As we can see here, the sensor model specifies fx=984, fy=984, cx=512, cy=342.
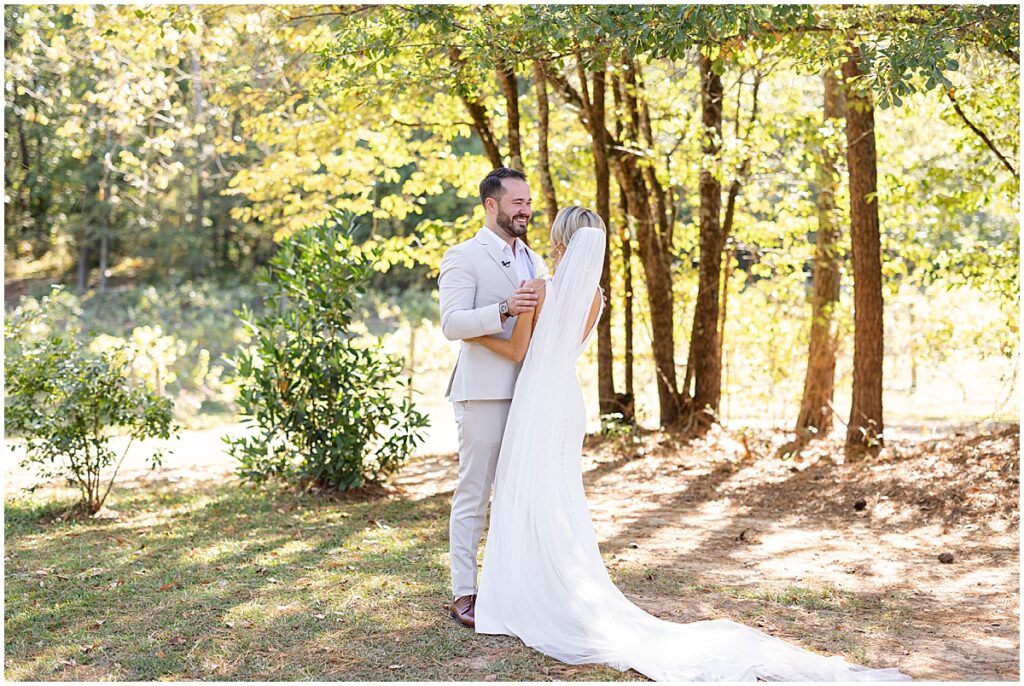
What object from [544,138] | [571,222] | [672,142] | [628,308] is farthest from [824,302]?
[571,222]

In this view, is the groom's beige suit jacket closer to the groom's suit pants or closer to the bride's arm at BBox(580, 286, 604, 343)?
the groom's suit pants

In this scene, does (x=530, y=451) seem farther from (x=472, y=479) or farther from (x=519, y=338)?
(x=519, y=338)

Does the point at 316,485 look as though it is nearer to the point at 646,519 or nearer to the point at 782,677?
the point at 646,519

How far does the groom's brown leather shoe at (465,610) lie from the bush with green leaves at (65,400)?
3316mm

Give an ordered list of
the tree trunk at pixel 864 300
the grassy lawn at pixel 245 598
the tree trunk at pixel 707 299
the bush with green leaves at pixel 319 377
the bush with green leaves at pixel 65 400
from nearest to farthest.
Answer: the grassy lawn at pixel 245 598, the bush with green leaves at pixel 65 400, the bush with green leaves at pixel 319 377, the tree trunk at pixel 864 300, the tree trunk at pixel 707 299

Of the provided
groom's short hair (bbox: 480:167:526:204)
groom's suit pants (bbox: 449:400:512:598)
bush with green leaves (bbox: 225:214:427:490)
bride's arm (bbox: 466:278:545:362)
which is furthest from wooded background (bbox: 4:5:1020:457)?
groom's suit pants (bbox: 449:400:512:598)

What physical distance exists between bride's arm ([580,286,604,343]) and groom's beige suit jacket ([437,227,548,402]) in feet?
1.03

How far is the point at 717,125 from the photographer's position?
33.3ft

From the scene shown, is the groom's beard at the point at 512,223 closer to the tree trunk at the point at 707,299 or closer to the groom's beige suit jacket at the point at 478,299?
the groom's beige suit jacket at the point at 478,299

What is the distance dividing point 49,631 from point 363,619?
4.36 ft

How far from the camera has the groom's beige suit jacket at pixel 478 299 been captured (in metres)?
4.12

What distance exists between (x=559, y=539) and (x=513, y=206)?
4.57ft

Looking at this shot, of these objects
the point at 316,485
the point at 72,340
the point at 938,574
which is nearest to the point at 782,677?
the point at 938,574

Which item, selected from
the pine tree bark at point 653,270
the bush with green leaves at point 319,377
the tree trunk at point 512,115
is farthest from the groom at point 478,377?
the pine tree bark at point 653,270
